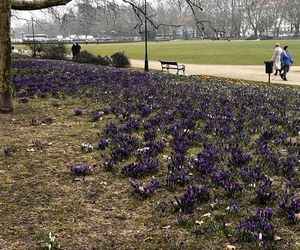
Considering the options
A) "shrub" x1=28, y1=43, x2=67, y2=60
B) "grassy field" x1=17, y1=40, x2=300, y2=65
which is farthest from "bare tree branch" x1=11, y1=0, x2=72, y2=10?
"shrub" x1=28, y1=43, x2=67, y2=60

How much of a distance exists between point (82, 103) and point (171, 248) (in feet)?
29.0

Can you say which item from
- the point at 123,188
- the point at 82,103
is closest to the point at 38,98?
the point at 82,103

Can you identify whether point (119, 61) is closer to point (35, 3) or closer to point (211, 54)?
point (35, 3)

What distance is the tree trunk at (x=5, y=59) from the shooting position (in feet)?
35.2

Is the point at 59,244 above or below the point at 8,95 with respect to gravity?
below

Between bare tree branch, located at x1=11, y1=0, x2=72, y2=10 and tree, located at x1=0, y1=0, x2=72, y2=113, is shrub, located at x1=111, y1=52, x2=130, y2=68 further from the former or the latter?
tree, located at x1=0, y1=0, x2=72, y2=113

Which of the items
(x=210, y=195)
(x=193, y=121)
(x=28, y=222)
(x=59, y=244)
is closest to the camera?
(x=59, y=244)

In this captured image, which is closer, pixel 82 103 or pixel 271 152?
pixel 271 152

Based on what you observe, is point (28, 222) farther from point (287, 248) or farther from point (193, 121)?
point (193, 121)

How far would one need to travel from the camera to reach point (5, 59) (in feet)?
35.9

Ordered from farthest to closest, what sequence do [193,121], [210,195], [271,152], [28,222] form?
[193,121]
[271,152]
[210,195]
[28,222]

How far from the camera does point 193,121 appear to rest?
862cm

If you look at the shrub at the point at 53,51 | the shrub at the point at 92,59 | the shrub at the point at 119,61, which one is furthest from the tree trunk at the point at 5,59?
the shrub at the point at 53,51

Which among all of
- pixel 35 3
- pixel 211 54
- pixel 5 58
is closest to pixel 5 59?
pixel 5 58
